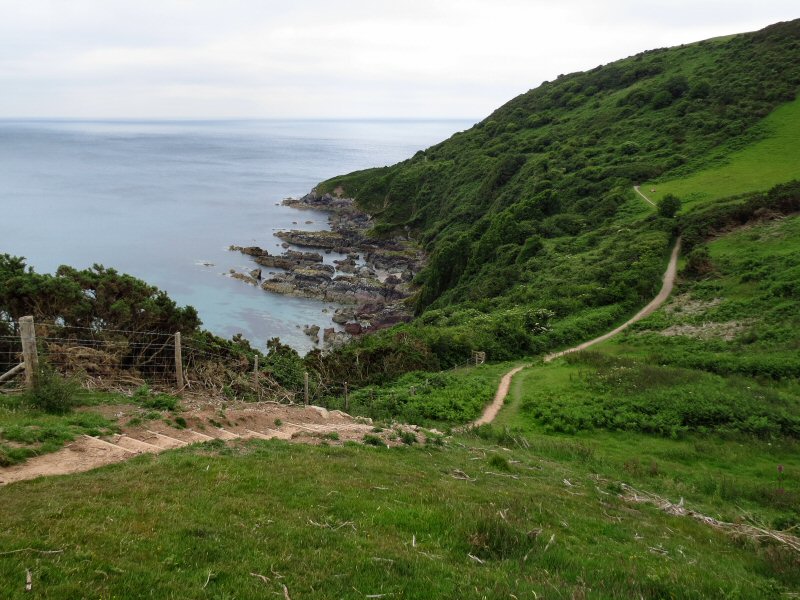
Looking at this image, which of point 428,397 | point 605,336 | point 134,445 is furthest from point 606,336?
point 134,445

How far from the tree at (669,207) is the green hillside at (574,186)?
3.52 ft

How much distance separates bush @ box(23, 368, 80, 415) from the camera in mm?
12227

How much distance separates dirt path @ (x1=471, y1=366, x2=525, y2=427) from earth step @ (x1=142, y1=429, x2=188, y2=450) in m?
11.9

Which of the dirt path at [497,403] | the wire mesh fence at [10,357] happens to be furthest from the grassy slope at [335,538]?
the dirt path at [497,403]

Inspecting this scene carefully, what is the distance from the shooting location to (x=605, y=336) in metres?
32.7

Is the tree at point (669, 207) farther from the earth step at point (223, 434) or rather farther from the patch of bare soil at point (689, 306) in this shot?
the earth step at point (223, 434)

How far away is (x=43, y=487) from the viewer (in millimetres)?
8141

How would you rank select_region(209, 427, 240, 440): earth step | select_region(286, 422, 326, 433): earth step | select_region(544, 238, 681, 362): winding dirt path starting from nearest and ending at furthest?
select_region(209, 427, 240, 440): earth step < select_region(286, 422, 326, 433): earth step < select_region(544, 238, 681, 362): winding dirt path

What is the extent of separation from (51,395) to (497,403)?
16780 millimetres

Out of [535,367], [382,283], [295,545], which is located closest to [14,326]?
[295,545]

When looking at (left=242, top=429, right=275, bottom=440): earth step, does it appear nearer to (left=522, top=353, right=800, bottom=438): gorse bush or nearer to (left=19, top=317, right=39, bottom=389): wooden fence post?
(left=19, top=317, right=39, bottom=389): wooden fence post

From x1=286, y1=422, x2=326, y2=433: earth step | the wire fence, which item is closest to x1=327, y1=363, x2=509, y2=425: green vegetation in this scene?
the wire fence

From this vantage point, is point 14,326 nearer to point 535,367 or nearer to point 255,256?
point 535,367

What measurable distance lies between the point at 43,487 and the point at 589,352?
963 inches
